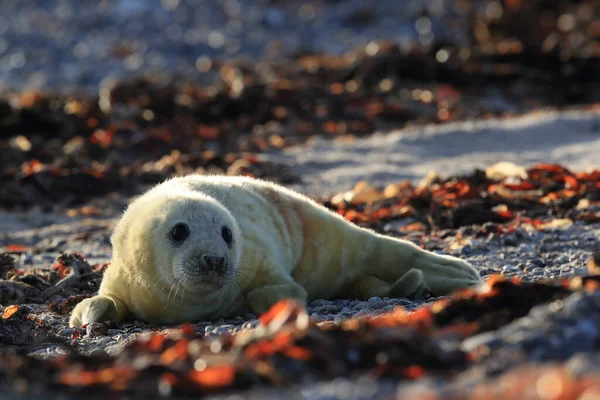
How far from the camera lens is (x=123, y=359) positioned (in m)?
3.46

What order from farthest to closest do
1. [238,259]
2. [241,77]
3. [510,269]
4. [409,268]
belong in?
[241,77] → [510,269] → [409,268] → [238,259]

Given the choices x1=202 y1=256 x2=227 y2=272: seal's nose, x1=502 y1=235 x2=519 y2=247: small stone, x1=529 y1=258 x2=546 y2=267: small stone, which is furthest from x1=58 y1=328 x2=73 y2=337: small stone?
x1=502 y1=235 x2=519 y2=247: small stone

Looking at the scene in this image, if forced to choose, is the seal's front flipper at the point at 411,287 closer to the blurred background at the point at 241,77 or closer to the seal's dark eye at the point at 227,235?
the seal's dark eye at the point at 227,235

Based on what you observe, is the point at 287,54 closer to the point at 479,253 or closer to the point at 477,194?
the point at 477,194

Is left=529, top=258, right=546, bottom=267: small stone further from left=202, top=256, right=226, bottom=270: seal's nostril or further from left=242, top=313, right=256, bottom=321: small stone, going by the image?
left=202, top=256, right=226, bottom=270: seal's nostril

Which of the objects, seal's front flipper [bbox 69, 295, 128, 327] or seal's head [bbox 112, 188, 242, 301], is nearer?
seal's head [bbox 112, 188, 242, 301]

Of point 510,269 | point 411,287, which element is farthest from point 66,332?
point 510,269

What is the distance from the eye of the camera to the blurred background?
12.1m

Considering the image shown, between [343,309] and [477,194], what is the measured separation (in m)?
3.16

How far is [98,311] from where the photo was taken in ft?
17.6

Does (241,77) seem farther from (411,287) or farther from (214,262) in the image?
(214,262)

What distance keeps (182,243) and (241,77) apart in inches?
463

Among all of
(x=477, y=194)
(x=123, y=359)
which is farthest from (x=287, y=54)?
(x=123, y=359)

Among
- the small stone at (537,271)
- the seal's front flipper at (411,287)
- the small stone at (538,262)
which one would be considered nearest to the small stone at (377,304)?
the seal's front flipper at (411,287)
